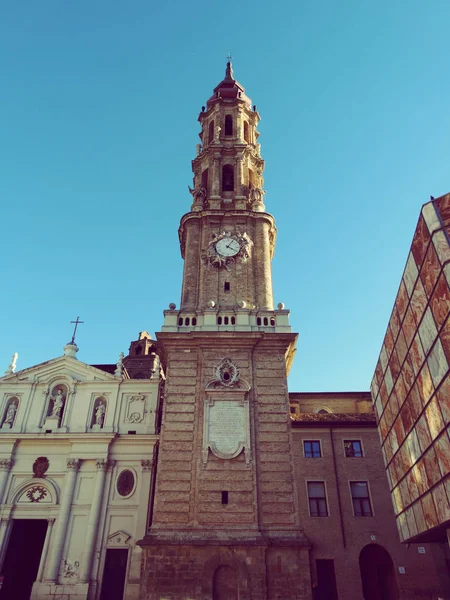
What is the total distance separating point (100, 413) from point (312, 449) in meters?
13.5

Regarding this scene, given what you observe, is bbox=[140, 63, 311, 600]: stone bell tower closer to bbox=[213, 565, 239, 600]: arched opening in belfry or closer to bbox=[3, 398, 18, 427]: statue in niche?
bbox=[213, 565, 239, 600]: arched opening in belfry

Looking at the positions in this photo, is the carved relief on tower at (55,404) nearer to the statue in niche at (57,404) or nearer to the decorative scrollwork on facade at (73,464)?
the statue in niche at (57,404)

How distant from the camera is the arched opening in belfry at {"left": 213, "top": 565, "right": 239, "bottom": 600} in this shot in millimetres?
20047

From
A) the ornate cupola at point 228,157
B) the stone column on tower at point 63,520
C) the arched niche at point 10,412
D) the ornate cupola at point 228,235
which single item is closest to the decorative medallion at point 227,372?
the ornate cupola at point 228,235

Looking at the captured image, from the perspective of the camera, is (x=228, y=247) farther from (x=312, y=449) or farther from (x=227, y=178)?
(x=312, y=449)

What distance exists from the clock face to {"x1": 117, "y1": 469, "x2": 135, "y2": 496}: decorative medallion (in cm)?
1473

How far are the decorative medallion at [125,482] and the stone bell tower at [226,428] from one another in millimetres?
6300

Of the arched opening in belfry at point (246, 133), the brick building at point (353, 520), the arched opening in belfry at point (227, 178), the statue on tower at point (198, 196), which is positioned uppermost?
the arched opening in belfry at point (246, 133)

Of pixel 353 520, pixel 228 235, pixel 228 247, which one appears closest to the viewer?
pixel 353 520

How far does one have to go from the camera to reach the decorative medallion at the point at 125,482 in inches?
1108

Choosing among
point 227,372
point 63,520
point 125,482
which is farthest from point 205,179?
point 63,520

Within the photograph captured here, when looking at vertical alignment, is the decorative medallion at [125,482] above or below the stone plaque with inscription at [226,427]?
below

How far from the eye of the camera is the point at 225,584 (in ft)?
66.7

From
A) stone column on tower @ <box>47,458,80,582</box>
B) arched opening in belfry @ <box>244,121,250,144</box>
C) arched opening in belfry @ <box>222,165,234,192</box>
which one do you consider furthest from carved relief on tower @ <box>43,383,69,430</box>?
arched opening in belfry @ <box>244,121,250,144</box>
